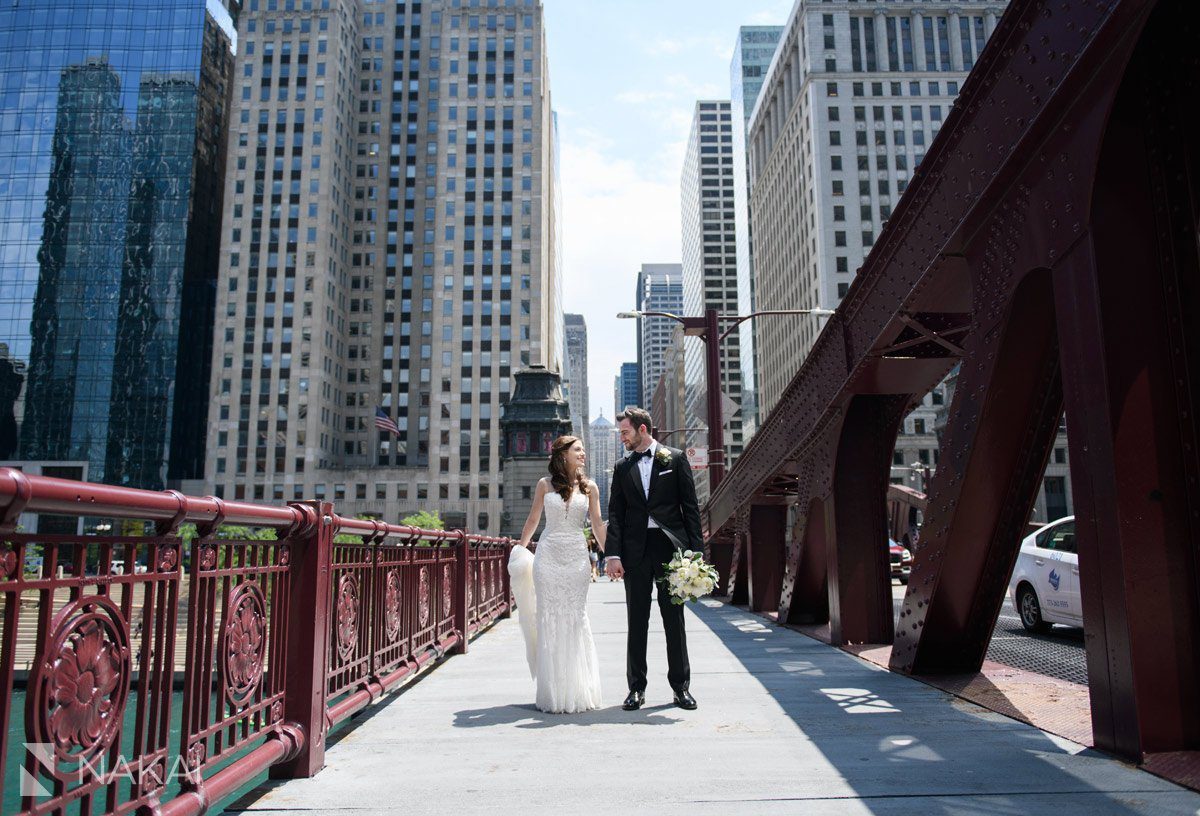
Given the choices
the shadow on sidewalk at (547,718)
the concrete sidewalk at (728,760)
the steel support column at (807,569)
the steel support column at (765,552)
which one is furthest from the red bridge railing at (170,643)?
the steel support column at (765,552)

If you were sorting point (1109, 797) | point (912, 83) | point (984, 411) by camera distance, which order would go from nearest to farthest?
point (1109, 797) < point (984, 411) < point (912, 83)

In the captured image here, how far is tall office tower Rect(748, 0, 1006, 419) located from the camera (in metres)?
78.1

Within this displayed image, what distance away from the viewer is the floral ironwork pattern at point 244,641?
3320 mm

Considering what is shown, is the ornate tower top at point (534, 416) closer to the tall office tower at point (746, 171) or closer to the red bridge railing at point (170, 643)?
the tall office tower at point (746, 171)

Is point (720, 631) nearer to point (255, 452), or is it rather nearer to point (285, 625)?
point (285, 625)

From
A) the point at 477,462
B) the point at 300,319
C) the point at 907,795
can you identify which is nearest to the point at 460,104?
the point at 300,319

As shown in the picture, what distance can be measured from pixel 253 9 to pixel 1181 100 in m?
113

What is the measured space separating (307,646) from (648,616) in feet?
8.43

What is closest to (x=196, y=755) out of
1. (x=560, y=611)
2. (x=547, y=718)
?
(x=547, y=718)

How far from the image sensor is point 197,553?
306cm

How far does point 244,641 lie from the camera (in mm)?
3508

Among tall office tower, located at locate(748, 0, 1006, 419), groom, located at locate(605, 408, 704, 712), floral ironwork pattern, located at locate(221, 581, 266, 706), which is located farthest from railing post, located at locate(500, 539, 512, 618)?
tall office tower, located at locate(748, 0, 1006, 419)

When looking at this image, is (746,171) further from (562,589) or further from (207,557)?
(207,557)

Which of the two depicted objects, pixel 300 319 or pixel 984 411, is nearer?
pixel 984 411
